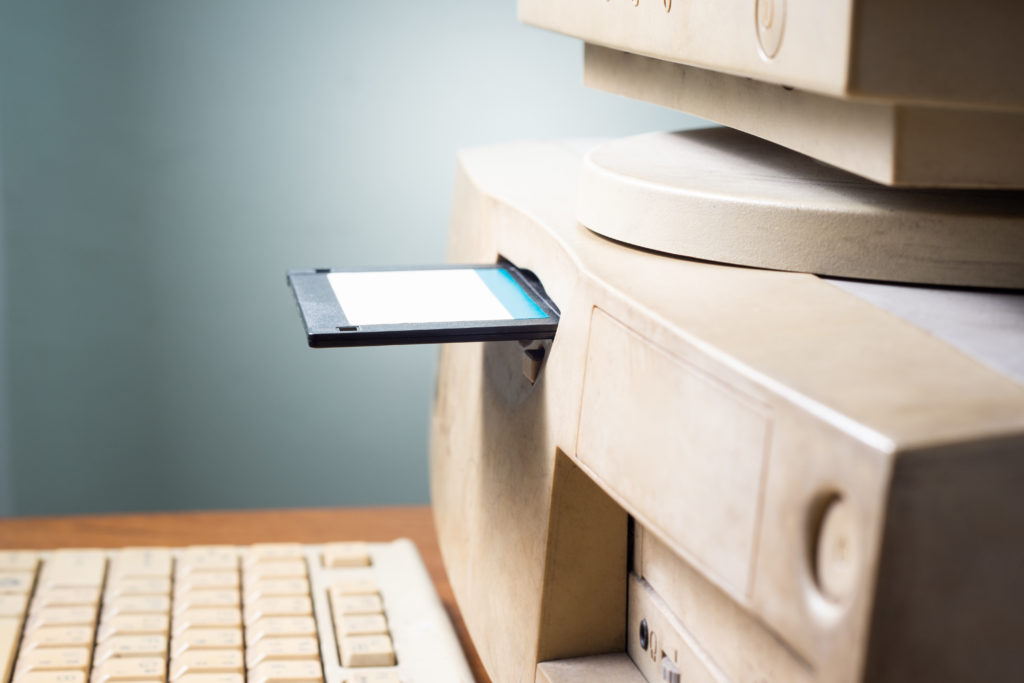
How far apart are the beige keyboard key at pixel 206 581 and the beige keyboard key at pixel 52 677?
0.11 meters

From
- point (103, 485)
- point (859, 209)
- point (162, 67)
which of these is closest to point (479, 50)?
point (162, 67)

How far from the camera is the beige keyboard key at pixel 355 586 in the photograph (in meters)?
0.68

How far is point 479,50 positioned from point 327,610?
1.86 feet

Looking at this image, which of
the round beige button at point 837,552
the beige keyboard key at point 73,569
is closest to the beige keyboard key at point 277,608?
the beige keyboard key at point 73,569

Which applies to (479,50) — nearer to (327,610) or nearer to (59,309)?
(59,309)

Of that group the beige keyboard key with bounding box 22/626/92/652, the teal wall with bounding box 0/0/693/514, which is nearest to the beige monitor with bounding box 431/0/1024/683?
the beige keyboard key with bounding box 22/626/92/652

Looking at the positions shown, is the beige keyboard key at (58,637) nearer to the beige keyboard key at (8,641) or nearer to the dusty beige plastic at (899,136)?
the beige keyboard key at (8,641)

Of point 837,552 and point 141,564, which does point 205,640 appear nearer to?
point 141,564

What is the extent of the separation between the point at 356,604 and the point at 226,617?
0.23ft

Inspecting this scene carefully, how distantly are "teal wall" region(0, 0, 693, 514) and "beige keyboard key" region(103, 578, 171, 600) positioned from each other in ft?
1.25

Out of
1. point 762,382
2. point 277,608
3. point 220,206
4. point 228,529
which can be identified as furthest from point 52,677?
point 220,206

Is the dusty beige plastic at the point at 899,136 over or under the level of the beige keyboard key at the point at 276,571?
over

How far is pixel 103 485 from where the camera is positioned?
3.66 ft

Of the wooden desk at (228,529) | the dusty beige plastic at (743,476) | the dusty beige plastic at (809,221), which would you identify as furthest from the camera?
the wooden desk at (228,529)
